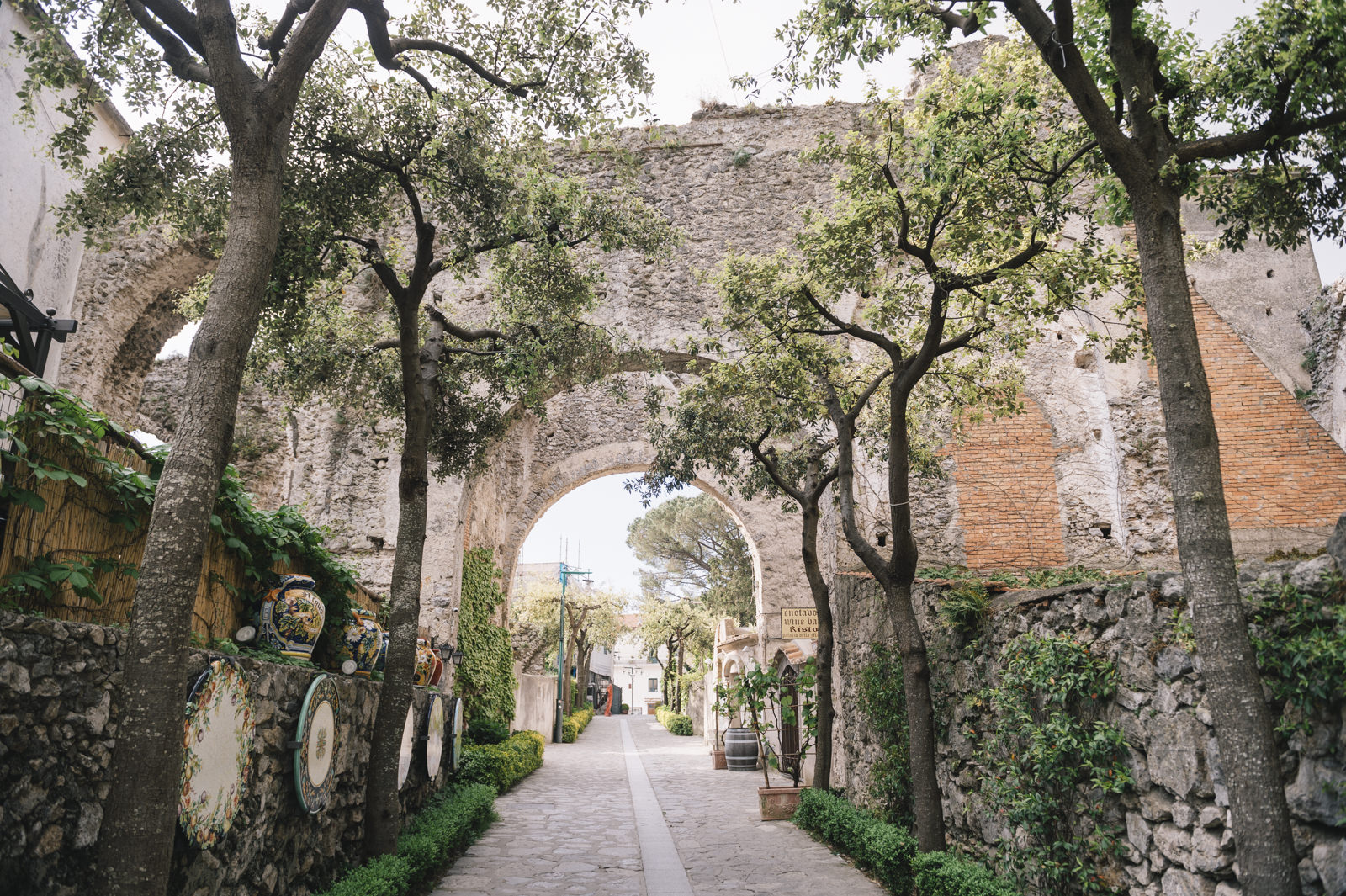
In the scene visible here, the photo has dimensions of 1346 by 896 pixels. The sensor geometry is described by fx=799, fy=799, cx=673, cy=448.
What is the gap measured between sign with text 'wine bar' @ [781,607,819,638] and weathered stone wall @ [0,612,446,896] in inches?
471

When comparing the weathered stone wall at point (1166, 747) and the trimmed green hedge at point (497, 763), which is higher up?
the weathered stone wall at point (1166, 747)

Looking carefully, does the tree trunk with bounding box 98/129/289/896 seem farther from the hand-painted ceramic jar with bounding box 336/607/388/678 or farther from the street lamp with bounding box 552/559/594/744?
the street lamp with bounding box 552/559/594/744

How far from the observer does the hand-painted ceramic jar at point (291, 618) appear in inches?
189

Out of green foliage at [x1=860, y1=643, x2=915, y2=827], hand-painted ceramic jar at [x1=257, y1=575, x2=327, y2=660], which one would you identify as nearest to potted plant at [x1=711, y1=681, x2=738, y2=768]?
green foliage at [x1=860, y1=643, x2=915, y2=827]

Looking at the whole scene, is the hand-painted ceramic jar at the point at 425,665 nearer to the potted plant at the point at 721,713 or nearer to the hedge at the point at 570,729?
the potted plant at the point at 721,713

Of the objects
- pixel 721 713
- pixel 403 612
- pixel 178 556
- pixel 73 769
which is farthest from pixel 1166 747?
pixel 721 713

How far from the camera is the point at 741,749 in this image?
15008mm

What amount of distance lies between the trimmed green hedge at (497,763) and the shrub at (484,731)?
0.59ft

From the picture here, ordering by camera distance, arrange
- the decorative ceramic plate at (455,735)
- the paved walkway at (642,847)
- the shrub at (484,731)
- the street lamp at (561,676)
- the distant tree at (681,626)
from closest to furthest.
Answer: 1. the paved walkway at (642,847)
2. the decorative ceramic plate at (455,735)
3. the shrub at (484,731)
4. the street lamp at (561,676)
5. the distant tree at (681,626)

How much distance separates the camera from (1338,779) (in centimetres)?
285

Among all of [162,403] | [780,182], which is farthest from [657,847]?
[162,403]

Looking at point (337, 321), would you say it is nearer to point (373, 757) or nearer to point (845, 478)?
point (373, 757)

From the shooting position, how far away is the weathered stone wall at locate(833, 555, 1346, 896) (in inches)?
115

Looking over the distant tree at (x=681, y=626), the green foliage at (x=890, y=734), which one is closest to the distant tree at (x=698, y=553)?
the distant tree at (x=681, y=626)
